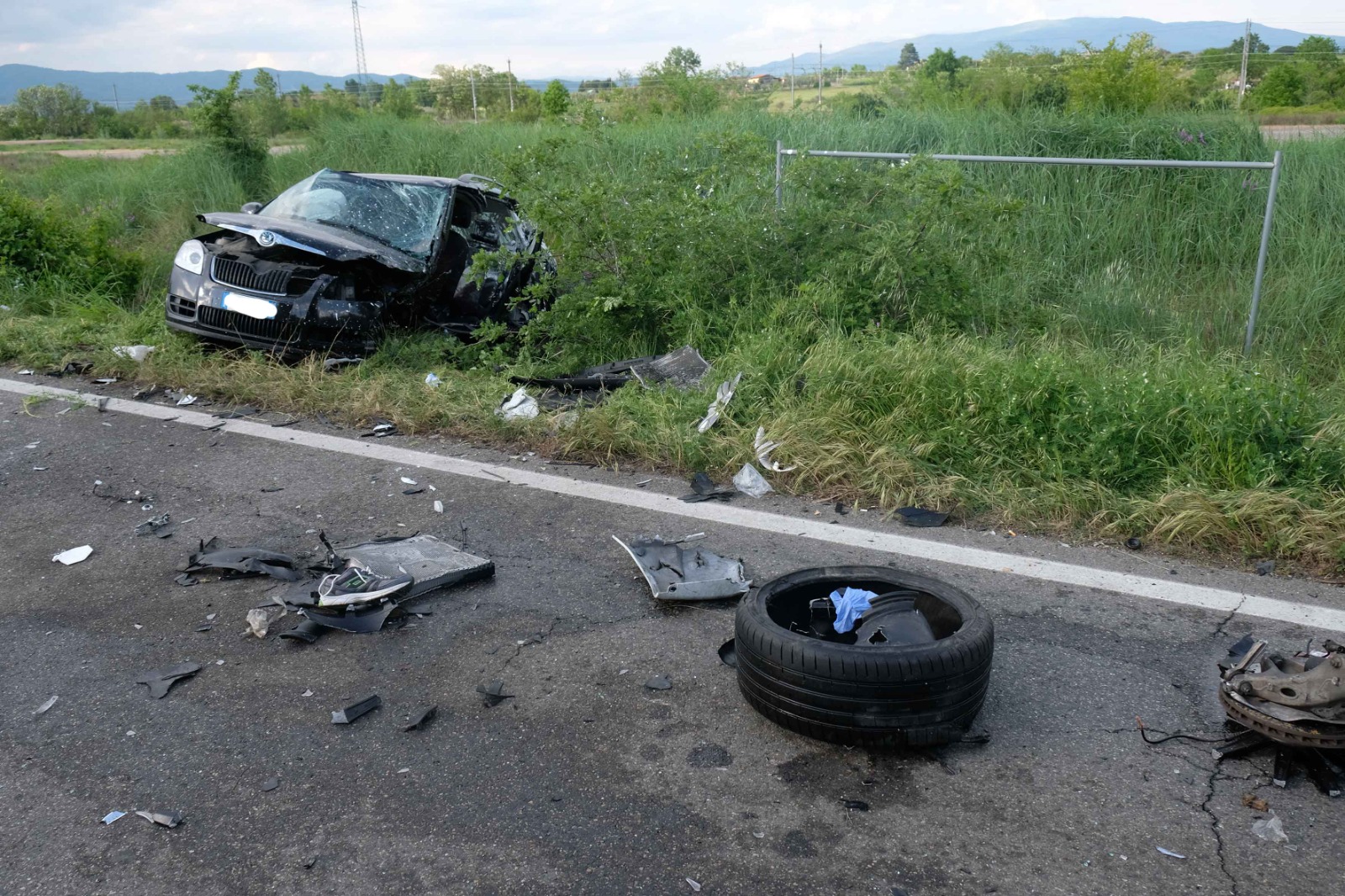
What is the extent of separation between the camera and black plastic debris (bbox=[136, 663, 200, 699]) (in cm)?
330

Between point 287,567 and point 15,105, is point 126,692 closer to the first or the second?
point 287,567

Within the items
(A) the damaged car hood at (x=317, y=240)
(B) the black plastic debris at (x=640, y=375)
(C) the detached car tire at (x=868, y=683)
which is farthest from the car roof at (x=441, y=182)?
(C) the detached car tire at (x=868, y=683)

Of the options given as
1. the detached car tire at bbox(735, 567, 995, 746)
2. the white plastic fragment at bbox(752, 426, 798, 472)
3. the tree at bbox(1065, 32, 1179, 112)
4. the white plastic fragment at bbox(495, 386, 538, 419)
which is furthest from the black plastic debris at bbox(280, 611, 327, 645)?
the tree at bbox(1065, 32, 1179, 112)

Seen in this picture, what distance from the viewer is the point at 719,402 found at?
611cm

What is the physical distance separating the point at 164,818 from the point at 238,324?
17.3ft

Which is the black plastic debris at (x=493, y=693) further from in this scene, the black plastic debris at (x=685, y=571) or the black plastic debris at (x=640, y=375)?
the black plastic debris at (x=640, y=375)

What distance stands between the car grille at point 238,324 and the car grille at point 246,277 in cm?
21

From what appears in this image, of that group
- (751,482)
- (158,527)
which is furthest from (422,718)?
(751,482)

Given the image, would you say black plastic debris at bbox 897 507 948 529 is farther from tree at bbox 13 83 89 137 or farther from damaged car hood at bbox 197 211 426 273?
tree at bbox 13 83 89 137

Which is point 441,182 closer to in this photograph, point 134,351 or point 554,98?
point 134,351

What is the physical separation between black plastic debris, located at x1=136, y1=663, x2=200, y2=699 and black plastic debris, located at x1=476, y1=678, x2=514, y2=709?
101 centimetres

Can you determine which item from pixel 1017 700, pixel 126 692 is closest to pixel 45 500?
pixel 126 692

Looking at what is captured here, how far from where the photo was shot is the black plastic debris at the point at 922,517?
472cm

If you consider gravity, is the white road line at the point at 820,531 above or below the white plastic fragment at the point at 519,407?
below
